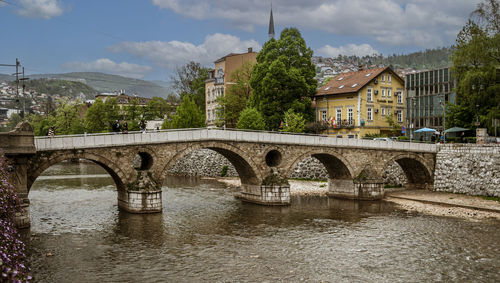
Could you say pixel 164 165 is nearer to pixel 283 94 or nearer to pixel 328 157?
pixel 328 157

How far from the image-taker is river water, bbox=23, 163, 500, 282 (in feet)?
53.6

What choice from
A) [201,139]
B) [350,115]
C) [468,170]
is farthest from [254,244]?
[350,115]

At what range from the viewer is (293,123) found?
43844 mm

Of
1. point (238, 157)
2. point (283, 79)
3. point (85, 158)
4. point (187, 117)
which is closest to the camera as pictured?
point (85, 158)

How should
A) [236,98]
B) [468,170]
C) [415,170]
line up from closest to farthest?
[468,170]
[415,170]
[236,98]

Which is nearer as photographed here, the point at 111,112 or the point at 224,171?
the point at 224,171

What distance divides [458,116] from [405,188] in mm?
10472

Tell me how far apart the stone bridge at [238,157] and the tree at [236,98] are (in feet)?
77.4

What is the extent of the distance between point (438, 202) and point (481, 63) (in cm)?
1268

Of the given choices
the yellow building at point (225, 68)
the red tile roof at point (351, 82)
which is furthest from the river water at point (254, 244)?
the yellow building at point (225, 68)

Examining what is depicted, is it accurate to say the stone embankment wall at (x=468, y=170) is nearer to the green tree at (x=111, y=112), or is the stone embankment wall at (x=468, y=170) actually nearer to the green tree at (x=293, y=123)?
the green tree at (x=293, y=123)

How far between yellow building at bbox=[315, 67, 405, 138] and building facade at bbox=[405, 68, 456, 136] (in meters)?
3.75

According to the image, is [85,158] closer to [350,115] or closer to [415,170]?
[415,170]

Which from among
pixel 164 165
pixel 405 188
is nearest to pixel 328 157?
pixel 405 188
